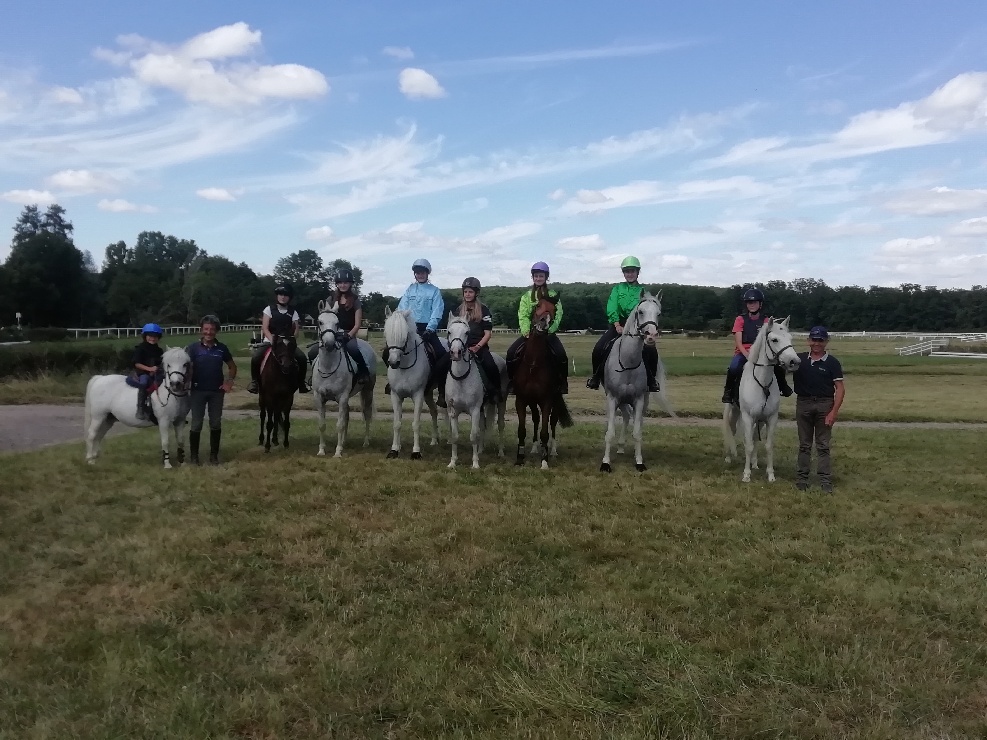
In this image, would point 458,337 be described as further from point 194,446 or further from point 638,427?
point 194,446

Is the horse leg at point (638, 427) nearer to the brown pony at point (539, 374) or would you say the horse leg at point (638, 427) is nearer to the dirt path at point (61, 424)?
the brown pony at point (539, 374)

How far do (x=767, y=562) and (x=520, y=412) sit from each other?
5.32 meters

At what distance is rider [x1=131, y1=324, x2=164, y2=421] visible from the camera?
10992mm

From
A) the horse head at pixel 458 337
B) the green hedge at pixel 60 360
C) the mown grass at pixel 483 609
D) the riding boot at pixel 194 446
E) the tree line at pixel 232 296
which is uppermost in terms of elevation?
the tree line at pixel 232 296

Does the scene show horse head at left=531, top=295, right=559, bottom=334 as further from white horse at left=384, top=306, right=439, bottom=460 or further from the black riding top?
the black riding top

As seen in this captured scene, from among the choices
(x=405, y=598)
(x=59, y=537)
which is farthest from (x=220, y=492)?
(x=405, y=598)

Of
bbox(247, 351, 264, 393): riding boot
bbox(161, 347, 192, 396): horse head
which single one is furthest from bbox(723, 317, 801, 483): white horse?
bbox(161, 347, 192, 396): horse head

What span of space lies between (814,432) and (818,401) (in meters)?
0.50

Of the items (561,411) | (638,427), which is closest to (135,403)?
(561,411)

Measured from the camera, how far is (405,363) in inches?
460

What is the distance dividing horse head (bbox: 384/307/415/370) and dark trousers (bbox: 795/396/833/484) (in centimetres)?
598

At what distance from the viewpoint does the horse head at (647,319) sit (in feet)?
33.9

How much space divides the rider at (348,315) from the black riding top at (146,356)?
7.99 ft

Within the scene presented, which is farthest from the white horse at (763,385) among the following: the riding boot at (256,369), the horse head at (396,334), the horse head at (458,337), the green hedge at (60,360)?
the green hedge at (60,360)
